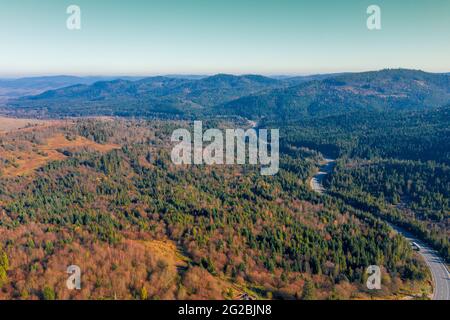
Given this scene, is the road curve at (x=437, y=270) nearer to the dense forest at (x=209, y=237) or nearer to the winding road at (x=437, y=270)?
the winding road at (x=437, y=270)

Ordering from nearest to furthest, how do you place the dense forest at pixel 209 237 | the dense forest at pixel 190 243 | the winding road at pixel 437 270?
the dense forest at pixel 190 243 < the dense forest at pixel 209 237 < the winding road at pixel 437 270

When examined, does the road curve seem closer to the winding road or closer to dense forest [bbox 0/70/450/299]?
the winding road

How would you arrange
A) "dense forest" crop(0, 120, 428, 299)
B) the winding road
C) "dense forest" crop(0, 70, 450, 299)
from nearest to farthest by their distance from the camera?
"dense forest" crop(0, 120, 428, 299) → "dense forest" crop(0, 70, 450, 299) → the winding road

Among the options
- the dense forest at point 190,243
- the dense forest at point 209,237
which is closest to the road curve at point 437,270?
the dense forest at point 209,237

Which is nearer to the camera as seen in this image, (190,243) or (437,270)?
(437,270)

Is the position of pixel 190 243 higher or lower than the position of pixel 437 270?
higher

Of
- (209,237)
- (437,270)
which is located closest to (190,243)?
(209,237)

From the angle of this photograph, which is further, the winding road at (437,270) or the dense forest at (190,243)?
the winding road at (437,270)

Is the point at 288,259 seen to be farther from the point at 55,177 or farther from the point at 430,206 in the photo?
the point at 55,177

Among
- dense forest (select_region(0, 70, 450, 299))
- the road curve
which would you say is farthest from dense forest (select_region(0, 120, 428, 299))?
the road curve

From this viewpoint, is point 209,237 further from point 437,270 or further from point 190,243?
point 437,270

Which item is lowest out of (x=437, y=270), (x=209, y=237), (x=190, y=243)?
(x=437, y=270)

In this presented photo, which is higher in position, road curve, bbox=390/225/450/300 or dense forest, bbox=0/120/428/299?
dense forest, bbox=0/120/428/299
